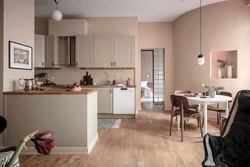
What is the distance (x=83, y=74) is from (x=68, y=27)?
1437mm

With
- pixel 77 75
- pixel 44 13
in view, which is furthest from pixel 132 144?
pixel 44 13

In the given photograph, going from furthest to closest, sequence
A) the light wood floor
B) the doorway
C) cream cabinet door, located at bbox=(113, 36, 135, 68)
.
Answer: the doorway → cream cabinet door, located at bbox=(113, 36, 135, 68) → the light wood floor

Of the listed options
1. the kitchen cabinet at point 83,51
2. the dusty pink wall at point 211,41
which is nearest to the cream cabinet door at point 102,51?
the kitchen cabinet at point 83,51

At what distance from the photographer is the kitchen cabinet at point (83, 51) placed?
19.8ft

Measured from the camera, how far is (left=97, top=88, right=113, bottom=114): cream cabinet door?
5871 millimetres

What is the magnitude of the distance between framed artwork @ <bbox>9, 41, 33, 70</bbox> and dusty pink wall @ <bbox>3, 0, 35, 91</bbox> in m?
0.06

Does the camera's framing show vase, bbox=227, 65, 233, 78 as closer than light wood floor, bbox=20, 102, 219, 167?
No

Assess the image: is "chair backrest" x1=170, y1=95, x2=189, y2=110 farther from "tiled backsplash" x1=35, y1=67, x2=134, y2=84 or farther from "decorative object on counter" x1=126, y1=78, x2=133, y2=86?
"tiled backsplash" x1=35, y1=67, x2=134, y2=84

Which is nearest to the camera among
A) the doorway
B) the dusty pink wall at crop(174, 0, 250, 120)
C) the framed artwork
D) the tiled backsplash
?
the framed artwork

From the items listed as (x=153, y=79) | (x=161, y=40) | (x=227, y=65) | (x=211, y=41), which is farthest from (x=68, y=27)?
(x=227, y=65)

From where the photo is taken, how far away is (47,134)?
2.50 feet

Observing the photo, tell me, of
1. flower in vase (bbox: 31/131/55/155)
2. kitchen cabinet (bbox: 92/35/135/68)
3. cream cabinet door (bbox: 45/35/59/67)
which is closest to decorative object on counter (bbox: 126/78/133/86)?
kitchen cabinet (bbox: 92/35/135/68)

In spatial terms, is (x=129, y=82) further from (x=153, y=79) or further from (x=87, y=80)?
(x=153, y=79)

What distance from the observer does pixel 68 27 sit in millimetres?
6059
